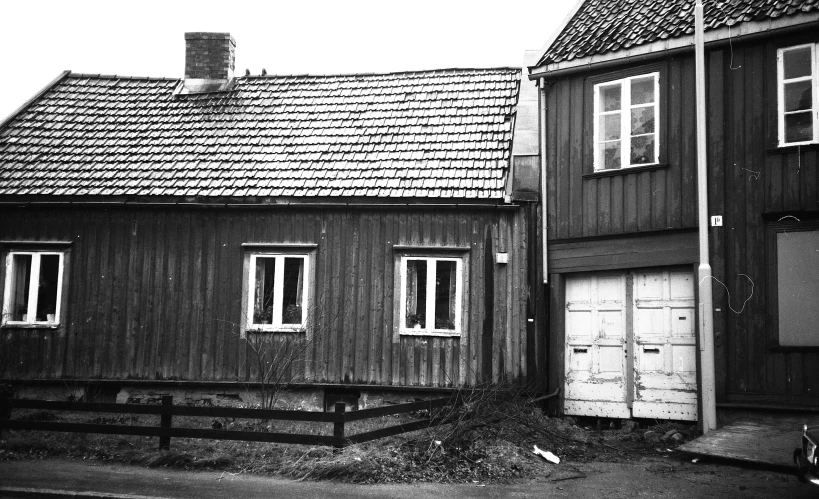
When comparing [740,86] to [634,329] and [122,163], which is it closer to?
[634,329]

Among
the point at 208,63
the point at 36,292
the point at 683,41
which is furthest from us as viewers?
the point at 208,63

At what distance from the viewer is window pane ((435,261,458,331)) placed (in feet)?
51.0

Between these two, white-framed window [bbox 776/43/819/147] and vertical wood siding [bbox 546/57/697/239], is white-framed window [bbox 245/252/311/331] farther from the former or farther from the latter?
white-framed window [bbox 776/43/819/147]

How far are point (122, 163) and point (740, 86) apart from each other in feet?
39.8

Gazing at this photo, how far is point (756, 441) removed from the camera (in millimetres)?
11102

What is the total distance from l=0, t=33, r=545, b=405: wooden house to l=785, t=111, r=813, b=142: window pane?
4.71m

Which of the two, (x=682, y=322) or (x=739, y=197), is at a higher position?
(x=739, y=197)

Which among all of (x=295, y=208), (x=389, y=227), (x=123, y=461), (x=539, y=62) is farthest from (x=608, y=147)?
(x=123, y=461)

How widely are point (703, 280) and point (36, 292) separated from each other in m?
12.8

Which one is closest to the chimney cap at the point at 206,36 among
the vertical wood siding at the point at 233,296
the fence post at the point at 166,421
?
the vertical wood siding at the point at 233,296

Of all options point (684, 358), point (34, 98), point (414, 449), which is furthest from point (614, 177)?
point (34, 98)

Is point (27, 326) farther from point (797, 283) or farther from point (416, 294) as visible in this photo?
point (797, 283)

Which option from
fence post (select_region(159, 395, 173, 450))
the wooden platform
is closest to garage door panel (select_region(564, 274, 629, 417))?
the wooden platform

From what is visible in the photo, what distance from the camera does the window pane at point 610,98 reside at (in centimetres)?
1465
